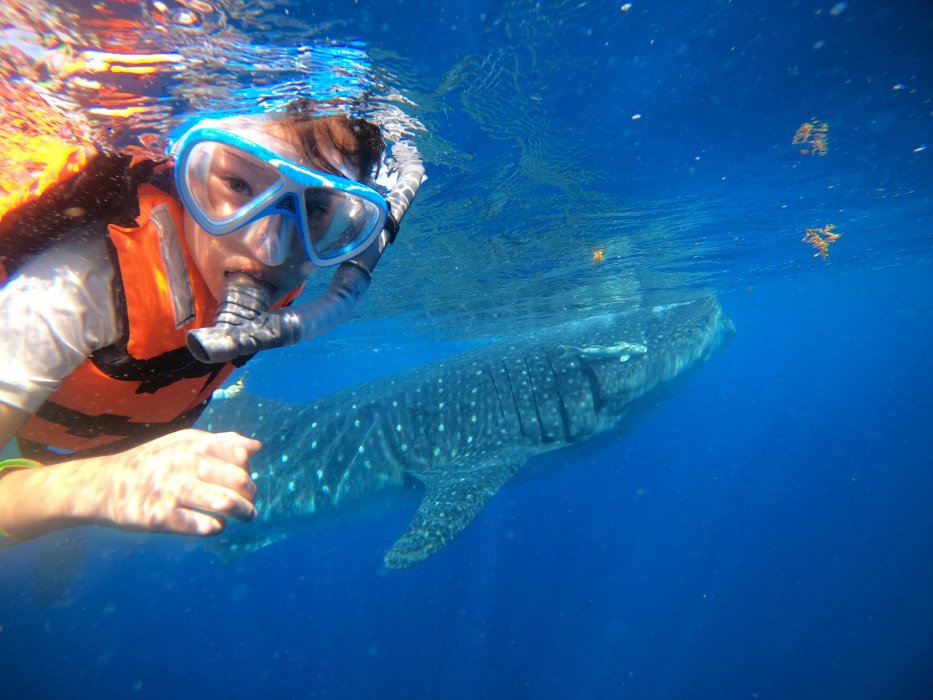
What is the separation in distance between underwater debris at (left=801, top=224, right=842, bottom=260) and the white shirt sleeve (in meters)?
18.9

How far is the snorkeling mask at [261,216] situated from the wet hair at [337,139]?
161 millimetres

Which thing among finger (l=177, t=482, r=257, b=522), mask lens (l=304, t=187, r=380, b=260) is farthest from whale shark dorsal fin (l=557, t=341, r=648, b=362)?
finger (l=177, t=482, r=257, b=522)

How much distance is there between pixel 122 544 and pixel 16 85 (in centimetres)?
827

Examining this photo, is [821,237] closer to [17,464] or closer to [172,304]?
[172,304]

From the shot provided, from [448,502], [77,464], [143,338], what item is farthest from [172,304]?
[448,502]

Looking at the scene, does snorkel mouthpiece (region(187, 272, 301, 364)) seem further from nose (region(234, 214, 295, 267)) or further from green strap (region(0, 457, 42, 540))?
green strap (region(0, 457, 42, 540))

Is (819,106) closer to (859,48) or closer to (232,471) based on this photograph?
(859,48)

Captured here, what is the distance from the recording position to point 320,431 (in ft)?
23.9

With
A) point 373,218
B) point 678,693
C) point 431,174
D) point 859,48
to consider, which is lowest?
point 678,693

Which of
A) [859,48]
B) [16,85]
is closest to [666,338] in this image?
[859,48]

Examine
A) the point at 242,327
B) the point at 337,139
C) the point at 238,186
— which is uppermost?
the point at 337,139

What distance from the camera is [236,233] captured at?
224 centimetres

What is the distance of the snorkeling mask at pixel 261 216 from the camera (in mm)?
2000

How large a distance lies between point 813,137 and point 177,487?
34.3 ft
